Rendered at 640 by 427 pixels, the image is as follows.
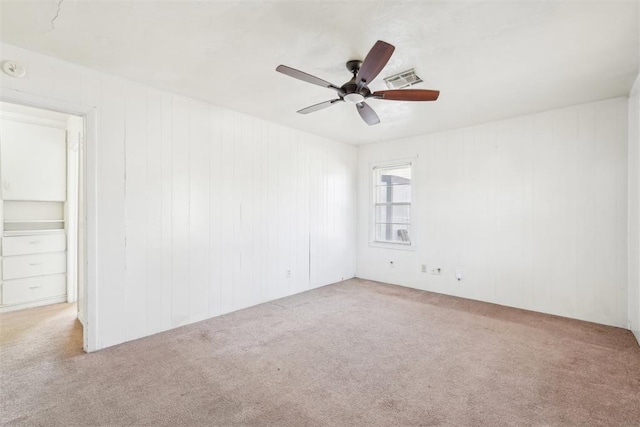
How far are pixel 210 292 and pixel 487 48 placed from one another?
365 cm

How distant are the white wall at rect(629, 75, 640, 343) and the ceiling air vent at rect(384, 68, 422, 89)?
208cm

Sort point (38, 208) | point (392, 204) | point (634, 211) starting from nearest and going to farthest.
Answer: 1. point (634, 211)
2. point (38, 208)
3. point (392, 204)

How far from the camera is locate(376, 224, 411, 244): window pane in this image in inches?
211

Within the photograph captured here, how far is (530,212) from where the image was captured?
4008 mm

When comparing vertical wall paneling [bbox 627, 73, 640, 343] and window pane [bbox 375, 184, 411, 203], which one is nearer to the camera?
vertical wall paneling [bbox 627, 73, 640, 343]

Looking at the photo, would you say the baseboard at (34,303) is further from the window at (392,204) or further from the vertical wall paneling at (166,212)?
the window at (392,204)

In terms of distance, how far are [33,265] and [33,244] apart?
10.8 inches

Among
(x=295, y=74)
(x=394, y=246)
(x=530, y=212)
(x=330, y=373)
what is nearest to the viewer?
(x=295, y=74)

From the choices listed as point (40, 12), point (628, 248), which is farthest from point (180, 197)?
point (628, 248)

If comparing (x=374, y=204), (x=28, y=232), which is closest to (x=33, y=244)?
(x=28, y=232)

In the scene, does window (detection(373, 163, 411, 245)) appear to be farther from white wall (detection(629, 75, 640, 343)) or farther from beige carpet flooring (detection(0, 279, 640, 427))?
white wall (detection(629, 75, 640, 343))

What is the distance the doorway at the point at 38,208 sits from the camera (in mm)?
3928

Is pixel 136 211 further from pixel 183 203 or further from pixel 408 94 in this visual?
pixel 408 94

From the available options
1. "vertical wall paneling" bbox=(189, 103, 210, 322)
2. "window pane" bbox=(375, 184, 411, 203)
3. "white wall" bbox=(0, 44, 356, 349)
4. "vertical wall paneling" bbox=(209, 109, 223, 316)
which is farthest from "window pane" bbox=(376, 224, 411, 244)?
"vertical wall paneling" bbox=(189, 103, 210, 322)
